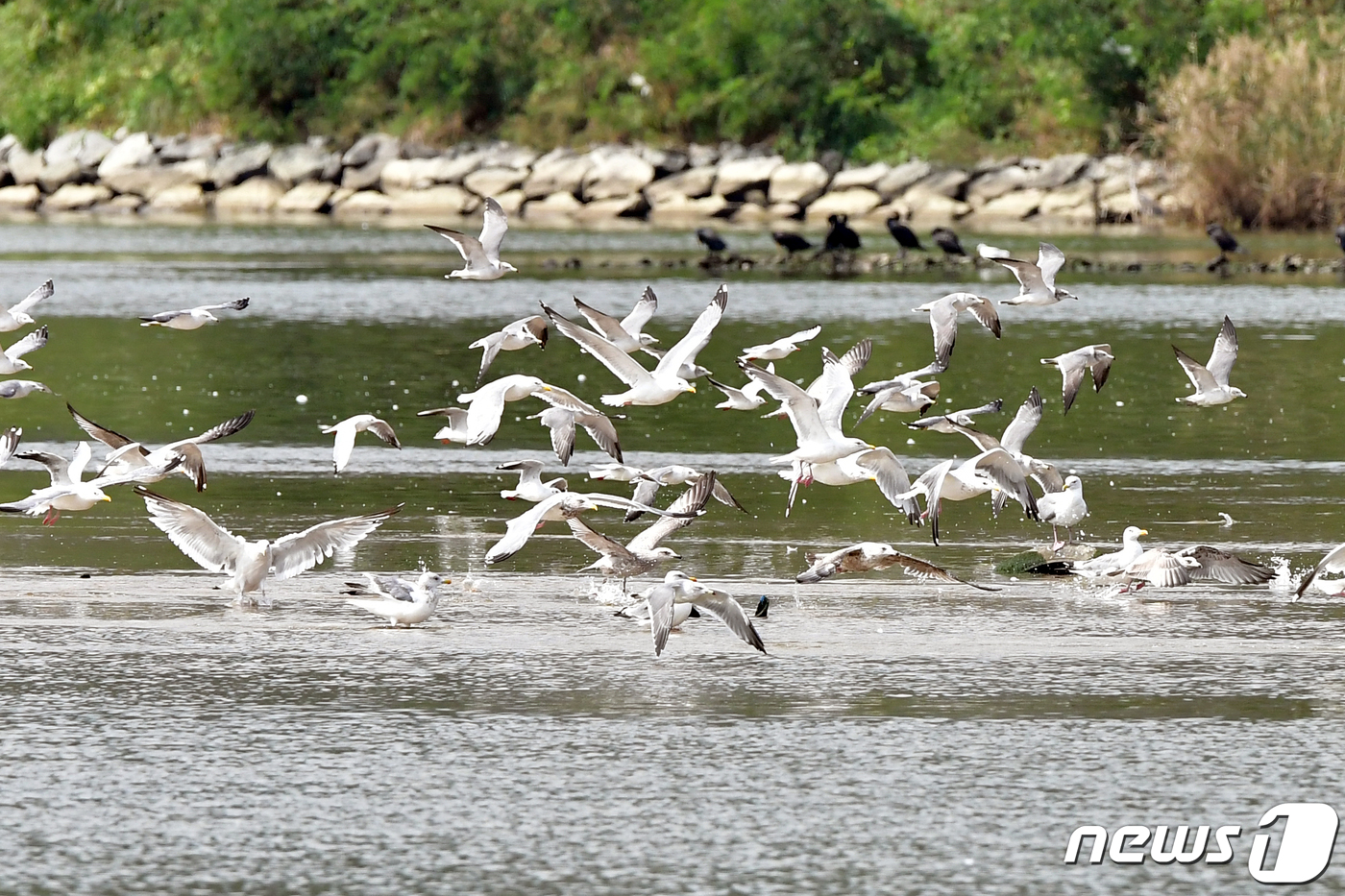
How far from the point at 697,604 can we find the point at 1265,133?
3325cm

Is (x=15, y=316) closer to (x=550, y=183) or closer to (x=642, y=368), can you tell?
(x=642, y=368)

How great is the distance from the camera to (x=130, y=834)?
642 centimetres

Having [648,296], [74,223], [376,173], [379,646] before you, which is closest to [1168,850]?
[379,646]

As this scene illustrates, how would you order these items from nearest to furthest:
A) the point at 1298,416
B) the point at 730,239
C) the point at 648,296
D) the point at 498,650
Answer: the point at 498,650 → the point at 648,296 → the point at 1298,416 → the point at 730,239

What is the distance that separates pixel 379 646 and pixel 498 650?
1.46ft

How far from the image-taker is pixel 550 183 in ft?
166

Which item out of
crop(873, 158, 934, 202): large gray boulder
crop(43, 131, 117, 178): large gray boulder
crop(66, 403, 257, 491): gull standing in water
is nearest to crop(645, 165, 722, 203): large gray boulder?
crop(873, 158, 934, 202): large gray boulder

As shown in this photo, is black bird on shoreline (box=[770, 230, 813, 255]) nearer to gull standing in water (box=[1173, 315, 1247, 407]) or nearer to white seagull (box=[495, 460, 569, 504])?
gull standing in water (box=[1173, 315, 1247, 407])

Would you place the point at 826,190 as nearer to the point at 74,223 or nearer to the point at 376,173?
the point at 376,173

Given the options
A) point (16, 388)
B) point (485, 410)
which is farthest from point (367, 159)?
point (485, 410)

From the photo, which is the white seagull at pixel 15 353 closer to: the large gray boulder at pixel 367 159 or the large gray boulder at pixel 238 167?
the large gray boulder at pixel 367 159

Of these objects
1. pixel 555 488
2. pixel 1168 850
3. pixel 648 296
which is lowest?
pixel 1168 850

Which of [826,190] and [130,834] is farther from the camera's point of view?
[826,190]

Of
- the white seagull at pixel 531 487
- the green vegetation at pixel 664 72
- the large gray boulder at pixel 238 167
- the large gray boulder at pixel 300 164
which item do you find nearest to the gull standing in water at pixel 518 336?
the white seagull at pixel 531 487
